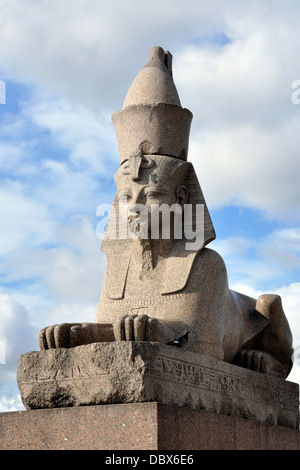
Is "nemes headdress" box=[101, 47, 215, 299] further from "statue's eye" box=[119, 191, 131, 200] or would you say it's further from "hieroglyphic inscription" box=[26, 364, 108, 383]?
"hieroglyphic inscription" box=[26, 364, 108, 383]

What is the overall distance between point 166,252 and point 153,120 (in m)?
1.26

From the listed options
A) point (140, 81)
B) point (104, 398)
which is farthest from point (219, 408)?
point (140, 81)

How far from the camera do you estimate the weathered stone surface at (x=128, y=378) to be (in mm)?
5465

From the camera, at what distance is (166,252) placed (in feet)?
22.7

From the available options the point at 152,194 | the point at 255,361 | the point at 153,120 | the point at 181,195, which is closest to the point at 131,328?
the point at 152,194

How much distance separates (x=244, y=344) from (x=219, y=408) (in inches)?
Answer: 52.9

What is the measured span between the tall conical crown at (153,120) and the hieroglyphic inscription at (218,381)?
2127mm

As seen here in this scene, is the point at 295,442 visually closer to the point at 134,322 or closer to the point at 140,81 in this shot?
the point at 134,322

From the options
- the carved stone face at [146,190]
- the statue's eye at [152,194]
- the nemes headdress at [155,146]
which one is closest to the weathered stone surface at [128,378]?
the nemes headdress at [155,146]

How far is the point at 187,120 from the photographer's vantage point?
7.40m

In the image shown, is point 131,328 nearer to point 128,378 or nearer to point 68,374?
point 128,378

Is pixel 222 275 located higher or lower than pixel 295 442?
higher

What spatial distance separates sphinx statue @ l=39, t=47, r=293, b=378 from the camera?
21.5 feet
